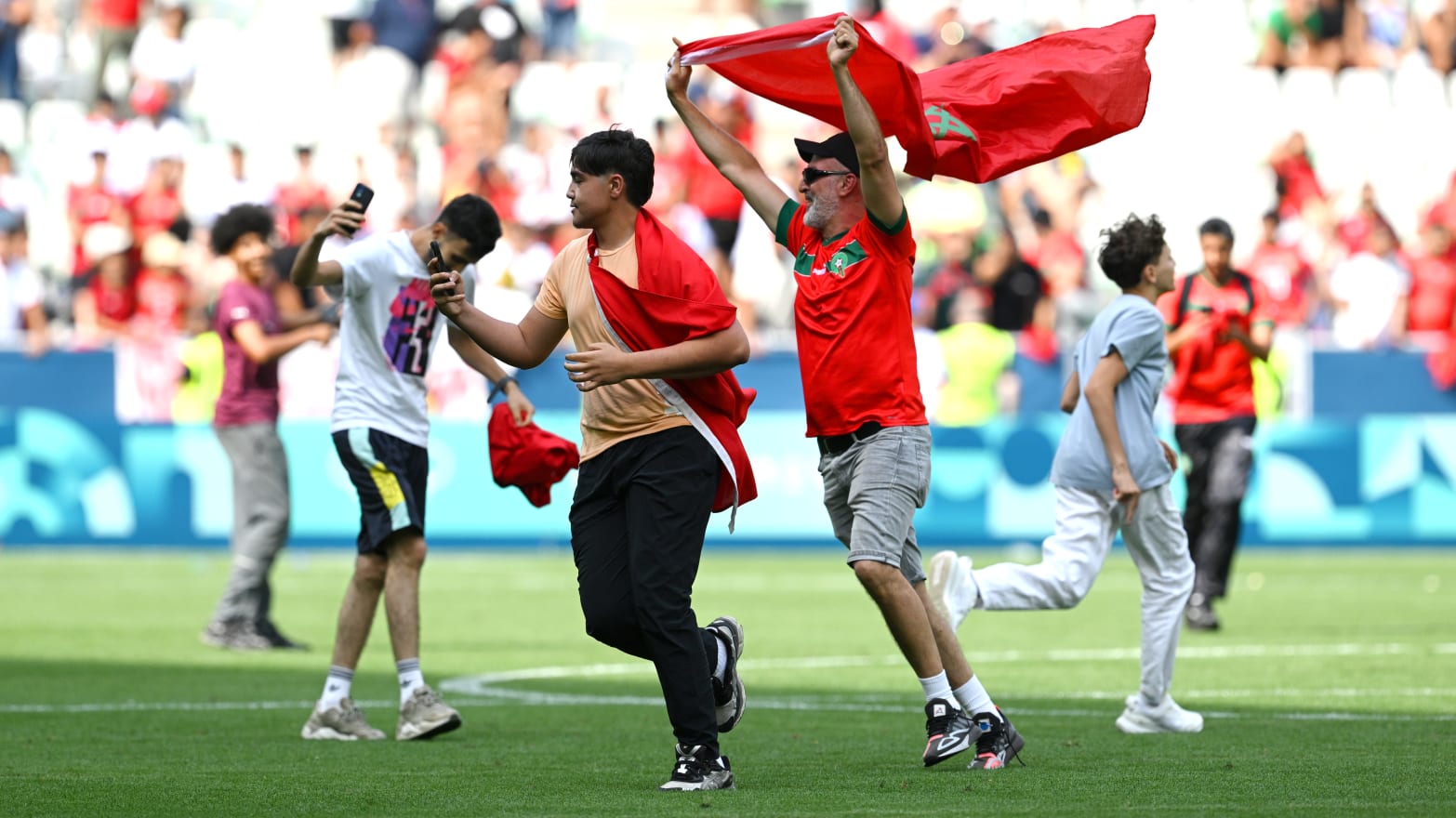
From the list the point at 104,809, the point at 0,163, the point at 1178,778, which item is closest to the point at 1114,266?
the point at 1178,778

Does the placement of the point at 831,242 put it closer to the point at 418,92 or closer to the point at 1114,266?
the point at 1114,266

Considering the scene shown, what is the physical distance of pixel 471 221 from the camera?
8.88 m

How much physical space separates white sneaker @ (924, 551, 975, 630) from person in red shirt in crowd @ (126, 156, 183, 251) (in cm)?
1659

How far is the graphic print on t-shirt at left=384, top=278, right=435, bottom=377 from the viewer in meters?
9.14

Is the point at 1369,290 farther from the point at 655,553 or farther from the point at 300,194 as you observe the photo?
the point at 655,553

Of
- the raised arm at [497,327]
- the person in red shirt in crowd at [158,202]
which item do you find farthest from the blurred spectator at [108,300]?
the raised arm at [497,327]

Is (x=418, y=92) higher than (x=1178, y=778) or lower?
higher

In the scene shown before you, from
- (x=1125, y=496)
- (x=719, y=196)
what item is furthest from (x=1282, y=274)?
(x=1125, y=496)

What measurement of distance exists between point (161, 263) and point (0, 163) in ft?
12.0

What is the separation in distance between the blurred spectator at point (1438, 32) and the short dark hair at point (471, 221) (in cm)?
2285

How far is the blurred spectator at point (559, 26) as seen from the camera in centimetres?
2816

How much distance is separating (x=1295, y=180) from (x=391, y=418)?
61.7 feet

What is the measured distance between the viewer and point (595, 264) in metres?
7.29

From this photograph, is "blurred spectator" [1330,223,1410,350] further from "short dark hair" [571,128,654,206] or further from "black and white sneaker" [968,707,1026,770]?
"short dark hair" [571,128,654,206]
